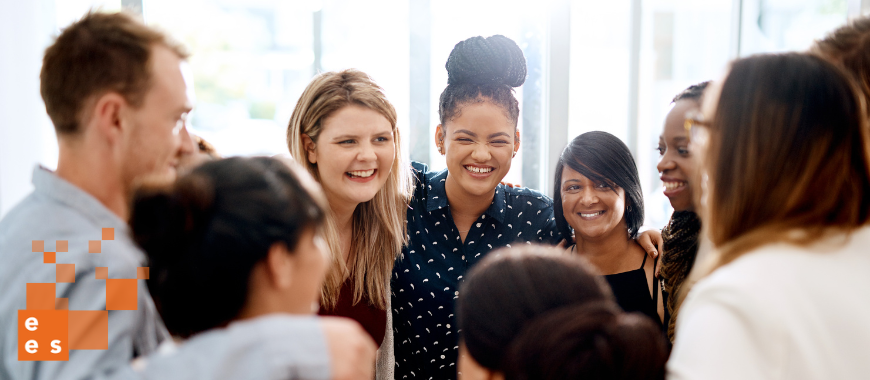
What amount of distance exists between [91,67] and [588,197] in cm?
130

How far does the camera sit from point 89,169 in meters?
0.94

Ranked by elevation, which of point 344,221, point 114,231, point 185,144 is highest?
point 185,144

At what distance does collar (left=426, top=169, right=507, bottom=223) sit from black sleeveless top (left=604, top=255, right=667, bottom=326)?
0.41 meters

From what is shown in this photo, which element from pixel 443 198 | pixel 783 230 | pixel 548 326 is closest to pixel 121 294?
pixel 548 326

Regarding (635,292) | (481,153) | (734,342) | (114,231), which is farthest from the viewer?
(481,153)

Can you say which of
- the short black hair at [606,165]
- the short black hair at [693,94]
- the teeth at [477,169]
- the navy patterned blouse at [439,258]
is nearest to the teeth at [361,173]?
the navy patterned blouse at [439,258]

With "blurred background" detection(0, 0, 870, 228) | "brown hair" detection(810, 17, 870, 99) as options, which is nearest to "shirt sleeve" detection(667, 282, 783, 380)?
"brown hair" detection(810, 17, 870, 99)

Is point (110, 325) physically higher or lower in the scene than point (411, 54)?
lower

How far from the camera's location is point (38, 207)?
2.87 feet

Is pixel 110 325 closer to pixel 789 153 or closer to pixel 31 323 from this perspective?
pixel 31 323

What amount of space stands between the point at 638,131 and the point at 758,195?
247 centimetres

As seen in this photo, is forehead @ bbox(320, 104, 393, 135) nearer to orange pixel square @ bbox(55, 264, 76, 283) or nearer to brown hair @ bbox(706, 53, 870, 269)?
orange pixel square @ bbox(55, 264, 76, 283)

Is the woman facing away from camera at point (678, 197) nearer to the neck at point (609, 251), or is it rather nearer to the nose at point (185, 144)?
the neck at point (609, 251)

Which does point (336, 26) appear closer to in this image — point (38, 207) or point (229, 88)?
point (229, 88)
